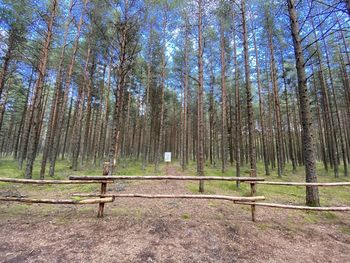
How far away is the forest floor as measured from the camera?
331 cm

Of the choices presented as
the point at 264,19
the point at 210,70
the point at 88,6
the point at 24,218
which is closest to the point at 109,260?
the point at 24,218

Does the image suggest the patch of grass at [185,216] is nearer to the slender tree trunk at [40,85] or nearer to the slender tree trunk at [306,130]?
the slender tree trunk at [306,130]

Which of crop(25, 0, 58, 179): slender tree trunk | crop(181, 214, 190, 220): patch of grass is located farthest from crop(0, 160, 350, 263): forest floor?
crop(25, 0, 58, 179): slender tree trunk

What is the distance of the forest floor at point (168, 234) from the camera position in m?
3.31

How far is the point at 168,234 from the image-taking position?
4.09 m

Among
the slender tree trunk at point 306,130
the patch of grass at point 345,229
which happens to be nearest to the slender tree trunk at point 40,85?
the slender tree trunk at point 306,130

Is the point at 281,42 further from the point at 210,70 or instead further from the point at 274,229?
the point at 274,229

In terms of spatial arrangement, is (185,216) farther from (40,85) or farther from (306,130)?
(40,85)

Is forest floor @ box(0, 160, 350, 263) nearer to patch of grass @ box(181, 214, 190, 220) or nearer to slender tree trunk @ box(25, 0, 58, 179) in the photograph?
patch of grass @ box(181, 214, 190, 220)

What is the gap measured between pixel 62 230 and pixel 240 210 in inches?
204

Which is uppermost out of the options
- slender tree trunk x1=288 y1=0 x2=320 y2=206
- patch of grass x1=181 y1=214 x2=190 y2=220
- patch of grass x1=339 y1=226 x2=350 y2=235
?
slender tree trunk x1=288 y1=0 x2=320 y2=206

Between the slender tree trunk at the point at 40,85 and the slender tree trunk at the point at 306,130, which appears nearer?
the slender tree trunk at the point at 306,130

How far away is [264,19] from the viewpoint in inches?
473

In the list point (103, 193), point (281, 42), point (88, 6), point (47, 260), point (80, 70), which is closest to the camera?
point (47, 260)
